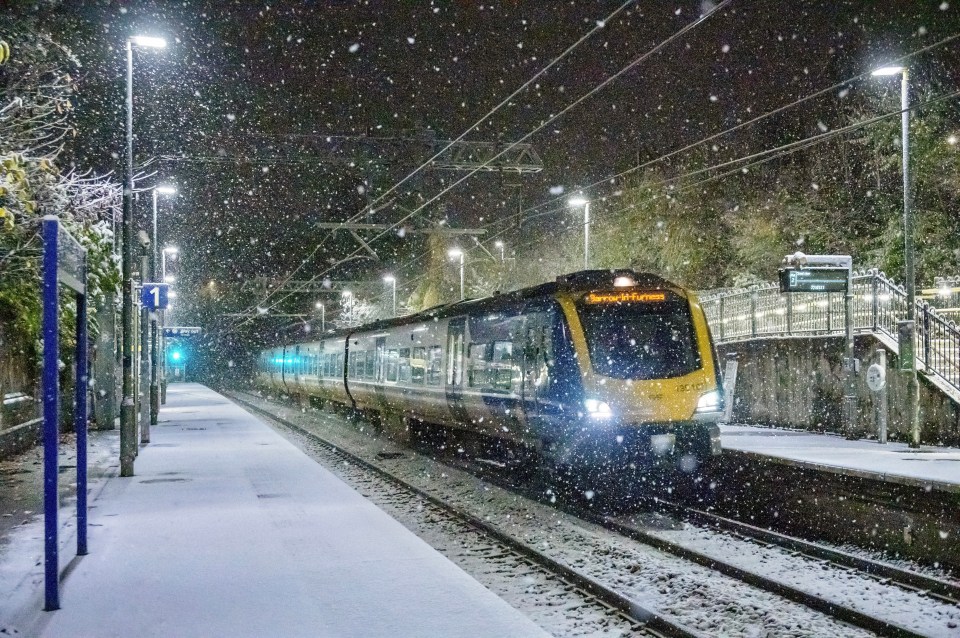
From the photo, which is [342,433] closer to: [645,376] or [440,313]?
[440,313]

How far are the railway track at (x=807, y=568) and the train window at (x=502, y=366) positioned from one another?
345 cm

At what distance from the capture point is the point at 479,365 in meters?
16.2

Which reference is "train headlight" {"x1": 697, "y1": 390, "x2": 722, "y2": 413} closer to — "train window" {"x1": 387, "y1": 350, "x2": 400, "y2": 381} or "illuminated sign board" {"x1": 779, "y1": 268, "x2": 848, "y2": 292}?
"illuminated sign board" {"x1": 779, "y1": 268, "x2": 848, "y2": 292}

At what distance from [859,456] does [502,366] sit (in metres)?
5.47

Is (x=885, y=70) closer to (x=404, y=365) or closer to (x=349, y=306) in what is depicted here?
(x=404, y=365)

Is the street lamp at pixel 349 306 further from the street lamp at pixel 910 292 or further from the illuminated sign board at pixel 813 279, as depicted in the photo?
the street lamp at pixel 910 292

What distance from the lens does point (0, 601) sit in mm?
6980

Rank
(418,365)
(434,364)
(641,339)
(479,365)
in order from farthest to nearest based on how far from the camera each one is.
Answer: (418,365)
(434,364)
(479,365)
(641,339)

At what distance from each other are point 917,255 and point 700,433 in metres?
16.5

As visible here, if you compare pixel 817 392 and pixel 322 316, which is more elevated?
pixel 322 316

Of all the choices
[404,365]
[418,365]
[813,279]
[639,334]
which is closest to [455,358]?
[418,365]

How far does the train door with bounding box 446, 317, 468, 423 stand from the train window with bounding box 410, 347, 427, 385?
6.05 feet

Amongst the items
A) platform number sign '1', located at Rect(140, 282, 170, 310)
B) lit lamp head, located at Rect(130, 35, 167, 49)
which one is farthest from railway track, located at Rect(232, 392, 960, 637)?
platform number sign '1', located at Rect(140, 282, 170, 310)

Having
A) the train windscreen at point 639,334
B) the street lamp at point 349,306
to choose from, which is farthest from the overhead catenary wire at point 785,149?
the street lamp at point 349,306
